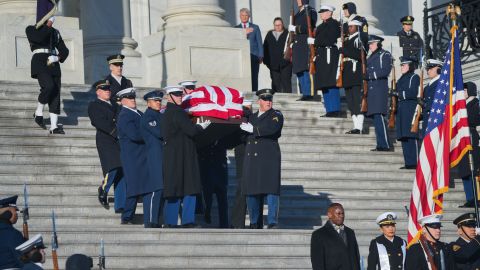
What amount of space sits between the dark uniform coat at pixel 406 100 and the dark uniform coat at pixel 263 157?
12.9 feet

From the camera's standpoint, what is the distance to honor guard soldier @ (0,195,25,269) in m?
16.2

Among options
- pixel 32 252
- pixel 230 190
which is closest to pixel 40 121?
pixel 230 190

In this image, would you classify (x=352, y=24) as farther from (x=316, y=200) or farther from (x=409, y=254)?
(x=409, y=254)

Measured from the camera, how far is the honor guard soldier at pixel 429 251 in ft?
61.1

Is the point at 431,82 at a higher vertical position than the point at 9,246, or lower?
higher

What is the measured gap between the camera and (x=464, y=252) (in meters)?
19.7

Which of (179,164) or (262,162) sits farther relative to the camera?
(262,162)

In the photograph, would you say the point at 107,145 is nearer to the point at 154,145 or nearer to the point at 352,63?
the point at 154,145

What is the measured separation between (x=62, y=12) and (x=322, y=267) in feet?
49.4

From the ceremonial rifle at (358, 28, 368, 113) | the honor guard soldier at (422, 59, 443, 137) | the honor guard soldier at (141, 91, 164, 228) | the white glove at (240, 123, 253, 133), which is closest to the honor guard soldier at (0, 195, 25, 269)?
the honor guard soldier at (141, 91, 164, 228)

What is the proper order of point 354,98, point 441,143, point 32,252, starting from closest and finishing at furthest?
point 32,252 → point 441,143 → point 354,98

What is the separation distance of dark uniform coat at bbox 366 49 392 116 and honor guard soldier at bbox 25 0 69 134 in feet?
15.5

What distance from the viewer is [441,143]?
21547 millimetres

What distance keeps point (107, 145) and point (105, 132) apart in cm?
23
